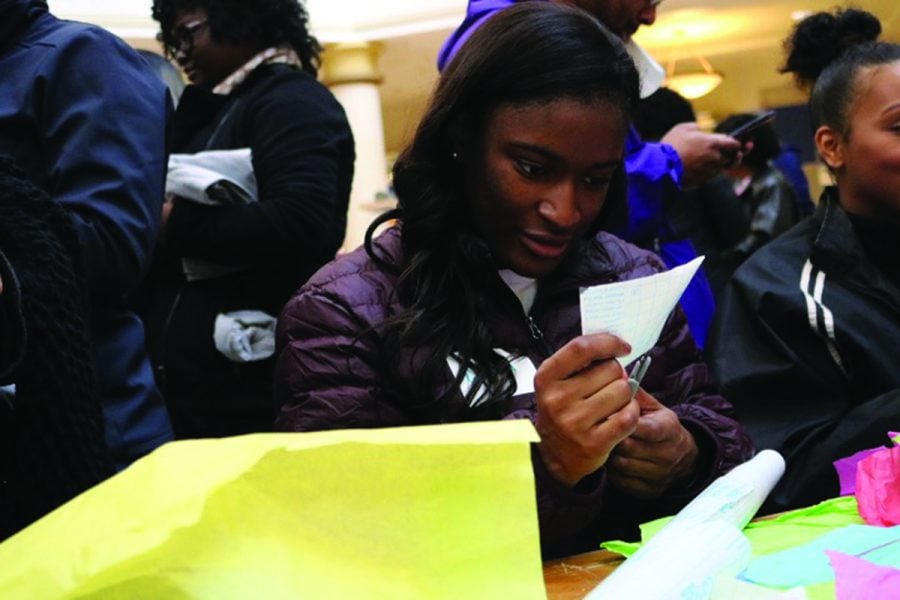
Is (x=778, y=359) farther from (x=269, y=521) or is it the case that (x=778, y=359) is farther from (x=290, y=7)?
(x=269, y=521)

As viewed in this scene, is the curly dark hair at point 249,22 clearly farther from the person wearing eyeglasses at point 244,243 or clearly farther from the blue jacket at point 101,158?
the blue jacket at point 101,158

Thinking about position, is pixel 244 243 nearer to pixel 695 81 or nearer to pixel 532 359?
pixel 532 359

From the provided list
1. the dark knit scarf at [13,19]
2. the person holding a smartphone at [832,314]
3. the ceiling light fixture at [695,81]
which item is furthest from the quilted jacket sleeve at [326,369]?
the ceiling light fixture at [695,81]

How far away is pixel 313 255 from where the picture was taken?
1.95 meters

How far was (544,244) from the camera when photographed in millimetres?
1304

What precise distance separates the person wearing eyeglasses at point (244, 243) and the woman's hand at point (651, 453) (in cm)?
84

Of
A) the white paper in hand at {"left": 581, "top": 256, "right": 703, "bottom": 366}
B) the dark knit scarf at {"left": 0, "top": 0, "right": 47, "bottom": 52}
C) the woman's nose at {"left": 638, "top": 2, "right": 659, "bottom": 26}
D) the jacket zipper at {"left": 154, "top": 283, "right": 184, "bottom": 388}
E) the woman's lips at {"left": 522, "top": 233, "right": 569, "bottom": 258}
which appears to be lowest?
the jacket zipper at {"left": 154, "top": 283, "right": 184, "bottom": 388}

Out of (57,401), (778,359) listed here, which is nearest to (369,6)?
(778,359)

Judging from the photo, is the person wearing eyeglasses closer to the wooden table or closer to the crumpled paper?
the wooden table

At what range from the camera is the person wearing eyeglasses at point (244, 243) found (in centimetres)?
189

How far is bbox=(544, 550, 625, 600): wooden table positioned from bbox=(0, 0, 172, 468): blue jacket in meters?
0.55

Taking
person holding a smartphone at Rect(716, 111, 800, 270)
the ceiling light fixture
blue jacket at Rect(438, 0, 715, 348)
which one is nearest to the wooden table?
blue jacket at Rect(438, 0, 715, 348)

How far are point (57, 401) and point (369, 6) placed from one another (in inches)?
356

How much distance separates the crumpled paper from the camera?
109 cm
